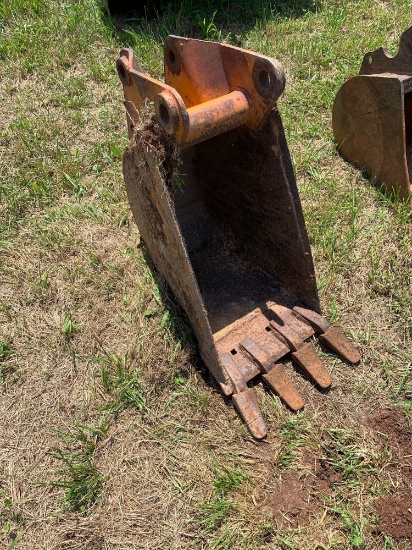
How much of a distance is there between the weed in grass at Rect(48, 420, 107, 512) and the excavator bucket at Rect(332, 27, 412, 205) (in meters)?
2.44

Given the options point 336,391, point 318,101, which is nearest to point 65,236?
point 336,391

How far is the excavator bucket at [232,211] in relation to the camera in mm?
2006

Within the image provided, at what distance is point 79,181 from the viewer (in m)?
3.44

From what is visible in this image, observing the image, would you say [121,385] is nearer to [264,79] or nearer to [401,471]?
[401,471]

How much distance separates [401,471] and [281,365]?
696 mm

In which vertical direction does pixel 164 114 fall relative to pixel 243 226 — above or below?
above

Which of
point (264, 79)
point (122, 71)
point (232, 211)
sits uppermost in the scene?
point (122, 71)

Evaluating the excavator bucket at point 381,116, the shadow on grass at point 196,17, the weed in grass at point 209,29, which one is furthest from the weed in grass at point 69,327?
the weed in grass at point 209,29

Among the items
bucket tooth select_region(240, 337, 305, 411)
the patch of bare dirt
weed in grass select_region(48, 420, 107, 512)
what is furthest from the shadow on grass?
the patch of bare dirt

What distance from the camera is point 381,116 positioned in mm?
3014

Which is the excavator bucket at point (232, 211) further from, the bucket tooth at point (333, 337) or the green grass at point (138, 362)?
the green grass at point (138, 362)

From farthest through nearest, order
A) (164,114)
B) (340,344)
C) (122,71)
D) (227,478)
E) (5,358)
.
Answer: (5,358) < (340,344) < (122,71) < (227,478) < (164,114)

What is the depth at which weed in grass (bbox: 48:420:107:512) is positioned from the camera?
6.64 feet

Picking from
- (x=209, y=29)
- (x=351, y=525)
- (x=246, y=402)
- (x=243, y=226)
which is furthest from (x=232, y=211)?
(x=209, y=29)
